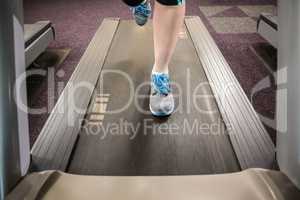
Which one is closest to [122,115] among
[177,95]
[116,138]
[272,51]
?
[116,138]

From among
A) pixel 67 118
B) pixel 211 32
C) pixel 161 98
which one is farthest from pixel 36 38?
pixel 211 32

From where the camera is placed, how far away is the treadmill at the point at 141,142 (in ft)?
3.57

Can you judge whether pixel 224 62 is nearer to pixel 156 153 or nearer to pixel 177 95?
pixel 177 95

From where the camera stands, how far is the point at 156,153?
1442 millimetres

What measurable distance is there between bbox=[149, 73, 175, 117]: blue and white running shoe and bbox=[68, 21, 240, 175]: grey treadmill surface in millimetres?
35

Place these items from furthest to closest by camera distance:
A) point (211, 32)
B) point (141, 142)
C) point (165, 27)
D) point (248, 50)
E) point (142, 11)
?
1. point (211, 32)
2. point (248, 50)
3. point (142, 11)
4. point (165, 27)
5. point (141, 142)

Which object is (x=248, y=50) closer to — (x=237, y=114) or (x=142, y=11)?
(x=142, y=11)

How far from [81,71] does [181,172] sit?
109cm

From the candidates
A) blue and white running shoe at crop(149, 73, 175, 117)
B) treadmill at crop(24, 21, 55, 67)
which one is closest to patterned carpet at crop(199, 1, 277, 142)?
blue and white running shoe at crop(149, 73, 175, 117)

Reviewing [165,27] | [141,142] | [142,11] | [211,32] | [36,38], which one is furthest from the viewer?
[211,32]

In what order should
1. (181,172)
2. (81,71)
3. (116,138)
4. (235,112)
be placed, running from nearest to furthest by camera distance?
(181,172)
(116,138)
(235,112)
(81,71)

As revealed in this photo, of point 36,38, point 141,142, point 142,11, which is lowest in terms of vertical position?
point 141,142

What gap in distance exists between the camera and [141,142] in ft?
4.99

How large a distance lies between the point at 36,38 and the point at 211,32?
1329 millimetres
